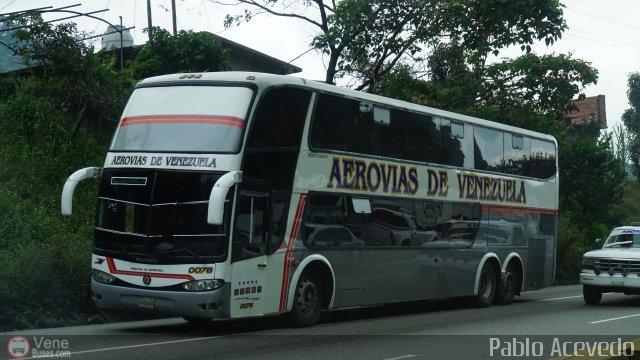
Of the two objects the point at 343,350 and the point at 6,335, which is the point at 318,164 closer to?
the point at 343,350

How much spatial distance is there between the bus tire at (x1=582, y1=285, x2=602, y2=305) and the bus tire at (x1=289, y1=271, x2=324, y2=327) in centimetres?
771

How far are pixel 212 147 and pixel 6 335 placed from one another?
4.11 m

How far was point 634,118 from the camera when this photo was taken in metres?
64.1

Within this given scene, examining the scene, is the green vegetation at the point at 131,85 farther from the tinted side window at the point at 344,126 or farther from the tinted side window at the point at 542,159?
the tinted side window at the point at 344,126

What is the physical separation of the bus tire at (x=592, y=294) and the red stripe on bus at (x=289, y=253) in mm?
8590

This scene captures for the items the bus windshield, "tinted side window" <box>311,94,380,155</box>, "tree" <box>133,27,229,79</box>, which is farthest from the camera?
"tree" <box>133,27,229,79</box>

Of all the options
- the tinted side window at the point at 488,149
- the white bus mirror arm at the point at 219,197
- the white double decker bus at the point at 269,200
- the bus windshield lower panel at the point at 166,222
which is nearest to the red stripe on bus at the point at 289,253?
the white double decker bus at the point at 269,200

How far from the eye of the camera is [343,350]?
1123 centimetres

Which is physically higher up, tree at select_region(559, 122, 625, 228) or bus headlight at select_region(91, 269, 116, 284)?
tree at select_region(559, 122, 625, 228)

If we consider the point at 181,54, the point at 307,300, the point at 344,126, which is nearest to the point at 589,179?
the point at 181,54

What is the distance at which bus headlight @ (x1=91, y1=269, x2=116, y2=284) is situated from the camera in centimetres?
1289

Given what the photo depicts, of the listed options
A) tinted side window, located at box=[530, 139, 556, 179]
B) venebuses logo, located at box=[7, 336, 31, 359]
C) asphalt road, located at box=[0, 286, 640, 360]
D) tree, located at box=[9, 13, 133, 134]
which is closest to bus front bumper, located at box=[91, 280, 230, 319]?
asphalt road, located at box=[0, 286, 640, 360]

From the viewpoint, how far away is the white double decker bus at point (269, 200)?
40.9 ft

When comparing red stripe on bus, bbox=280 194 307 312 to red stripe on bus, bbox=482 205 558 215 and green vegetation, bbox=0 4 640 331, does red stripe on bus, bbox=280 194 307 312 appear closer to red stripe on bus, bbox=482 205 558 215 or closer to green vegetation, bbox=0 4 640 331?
green vegetation, bbox=0 4 640 331
